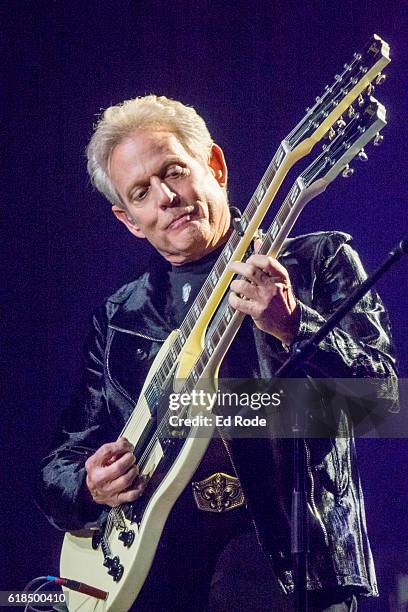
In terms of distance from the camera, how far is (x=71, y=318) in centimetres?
265

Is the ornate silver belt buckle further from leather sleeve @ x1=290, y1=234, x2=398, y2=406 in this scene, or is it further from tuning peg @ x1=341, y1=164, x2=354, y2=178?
tuning peg @ x1=341, y1=164, x2=354, y2=178

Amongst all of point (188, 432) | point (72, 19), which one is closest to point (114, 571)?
point (188, 432)

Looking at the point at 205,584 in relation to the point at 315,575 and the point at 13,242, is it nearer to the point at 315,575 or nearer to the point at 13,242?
the point at 315,575

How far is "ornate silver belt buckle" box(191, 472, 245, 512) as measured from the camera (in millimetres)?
2047

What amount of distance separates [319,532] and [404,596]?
460 mm

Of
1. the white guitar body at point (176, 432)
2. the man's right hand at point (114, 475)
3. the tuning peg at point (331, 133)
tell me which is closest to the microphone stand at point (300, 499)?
the white guitar body at point (176, 432)

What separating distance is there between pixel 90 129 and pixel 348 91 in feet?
3.45

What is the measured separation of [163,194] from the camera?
89.0 inches

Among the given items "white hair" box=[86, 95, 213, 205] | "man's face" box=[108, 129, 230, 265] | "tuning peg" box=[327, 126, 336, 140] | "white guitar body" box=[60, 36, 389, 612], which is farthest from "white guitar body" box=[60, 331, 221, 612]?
"tuning peg" box=[327, 126, 336, 140]

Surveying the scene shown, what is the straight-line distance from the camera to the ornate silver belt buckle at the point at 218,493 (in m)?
2.05

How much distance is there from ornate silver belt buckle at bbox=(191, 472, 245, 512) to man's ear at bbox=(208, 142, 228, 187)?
76 centimetres

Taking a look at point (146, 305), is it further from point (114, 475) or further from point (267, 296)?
point (267, 296)

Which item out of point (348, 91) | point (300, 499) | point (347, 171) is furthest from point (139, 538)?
point (348, 91)

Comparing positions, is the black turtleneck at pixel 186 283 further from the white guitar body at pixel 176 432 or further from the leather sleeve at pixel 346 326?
the leather sleeve at pixel 346 326
